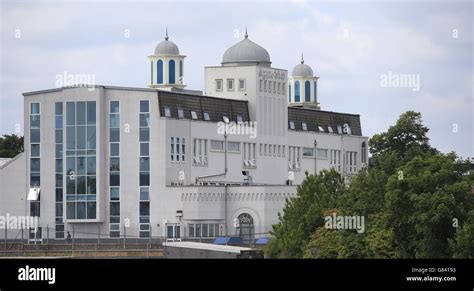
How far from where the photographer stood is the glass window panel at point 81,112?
415 ft

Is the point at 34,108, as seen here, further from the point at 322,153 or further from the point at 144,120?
the point at 322,153

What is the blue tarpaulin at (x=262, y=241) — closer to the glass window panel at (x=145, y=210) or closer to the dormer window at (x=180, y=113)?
the glass window panel at (x=145, y=210)

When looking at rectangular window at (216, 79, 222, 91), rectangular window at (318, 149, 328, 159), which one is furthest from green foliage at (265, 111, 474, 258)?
rectangular window at (318, 149, 328, 159)

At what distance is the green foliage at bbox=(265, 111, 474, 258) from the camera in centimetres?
8850

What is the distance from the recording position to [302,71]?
547ft

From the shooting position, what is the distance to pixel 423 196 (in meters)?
89.9

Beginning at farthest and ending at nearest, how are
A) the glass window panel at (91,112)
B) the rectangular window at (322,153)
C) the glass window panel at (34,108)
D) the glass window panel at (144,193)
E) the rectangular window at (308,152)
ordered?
the rectangular window at (322,153)
the rectangular window at (308,152)
the glass window panel at (34,108)
the glass window panel at (91,112)
the glass window panel at (144,193)

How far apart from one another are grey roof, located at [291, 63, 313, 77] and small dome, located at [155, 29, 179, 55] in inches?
994

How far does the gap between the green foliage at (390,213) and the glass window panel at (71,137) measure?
28.4 meters

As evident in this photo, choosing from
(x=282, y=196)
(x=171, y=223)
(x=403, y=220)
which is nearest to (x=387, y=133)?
(x=282, y=196)

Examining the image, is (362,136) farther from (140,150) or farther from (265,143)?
(140,150)

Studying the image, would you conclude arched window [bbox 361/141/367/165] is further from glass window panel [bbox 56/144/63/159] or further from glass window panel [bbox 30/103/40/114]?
glass window panel [bbox 30/103/40/114]

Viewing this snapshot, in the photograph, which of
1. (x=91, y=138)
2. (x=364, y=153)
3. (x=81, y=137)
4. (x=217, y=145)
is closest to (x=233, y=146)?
(x=217, y=145)

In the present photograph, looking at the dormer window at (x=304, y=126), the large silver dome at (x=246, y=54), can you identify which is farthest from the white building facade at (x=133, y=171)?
the dormer window at (x=304, y=126)
